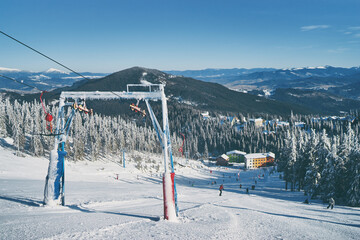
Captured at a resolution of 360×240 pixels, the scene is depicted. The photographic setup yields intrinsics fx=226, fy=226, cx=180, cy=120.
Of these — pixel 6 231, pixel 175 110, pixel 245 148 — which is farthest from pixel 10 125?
pixel 175 110

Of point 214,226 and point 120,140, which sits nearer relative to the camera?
point 214,226

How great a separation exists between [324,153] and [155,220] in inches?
1257

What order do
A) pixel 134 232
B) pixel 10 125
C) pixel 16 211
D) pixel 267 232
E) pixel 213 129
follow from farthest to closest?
pixel 213 129 < pixel 10 125 < pixel 16 211 < pixel 267 232 < pixel 134 232

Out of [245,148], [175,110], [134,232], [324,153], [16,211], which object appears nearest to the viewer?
[134,232]

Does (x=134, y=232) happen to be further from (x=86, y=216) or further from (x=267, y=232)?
(x=267, y=232)

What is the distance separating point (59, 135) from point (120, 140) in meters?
70.8

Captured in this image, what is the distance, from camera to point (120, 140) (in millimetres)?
81938

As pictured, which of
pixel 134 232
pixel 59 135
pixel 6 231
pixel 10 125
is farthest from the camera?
pixel 10 125

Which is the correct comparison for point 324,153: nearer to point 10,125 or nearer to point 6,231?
point 6,231

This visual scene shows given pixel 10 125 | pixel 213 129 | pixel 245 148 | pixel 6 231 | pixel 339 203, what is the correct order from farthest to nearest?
pixel 213 129, pixel 245 148, pixel 10 125, pixel 339 203, pixel 6 231

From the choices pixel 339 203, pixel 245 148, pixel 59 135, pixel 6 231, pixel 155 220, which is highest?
pixel 59 135

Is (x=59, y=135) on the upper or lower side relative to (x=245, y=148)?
upper

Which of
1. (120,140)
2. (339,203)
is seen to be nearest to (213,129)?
(120,140)

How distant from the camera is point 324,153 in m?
33.0
